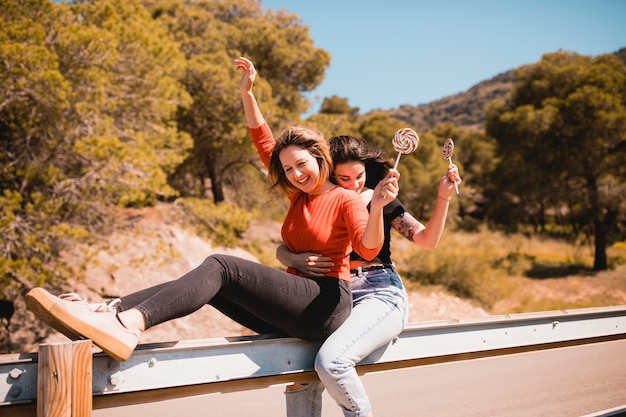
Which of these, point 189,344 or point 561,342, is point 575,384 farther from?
point 189,344

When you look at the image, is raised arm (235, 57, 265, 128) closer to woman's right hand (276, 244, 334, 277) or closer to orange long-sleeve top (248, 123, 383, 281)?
orange long-sleeve top (248, 123, 383, 281)

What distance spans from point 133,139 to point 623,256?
15397mm

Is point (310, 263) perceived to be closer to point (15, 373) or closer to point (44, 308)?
point (44, 308)

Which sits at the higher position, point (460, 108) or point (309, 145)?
point (460, 108)

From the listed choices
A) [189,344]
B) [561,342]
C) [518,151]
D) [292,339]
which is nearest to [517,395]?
[561,342]

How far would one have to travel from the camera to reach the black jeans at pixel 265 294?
6.11ft

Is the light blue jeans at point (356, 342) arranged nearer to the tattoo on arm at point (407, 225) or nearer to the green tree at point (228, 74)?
the tattoo on arm at point (407, 225)

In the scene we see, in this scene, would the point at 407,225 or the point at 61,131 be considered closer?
the point at 407,225

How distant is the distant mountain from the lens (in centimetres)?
6950

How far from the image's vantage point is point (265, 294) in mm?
2039

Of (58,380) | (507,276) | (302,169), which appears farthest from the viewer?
(507,276)

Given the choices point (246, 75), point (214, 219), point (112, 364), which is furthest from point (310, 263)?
point (214, 219)

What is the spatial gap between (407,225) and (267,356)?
36.3 inches

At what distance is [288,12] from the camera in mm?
14156
